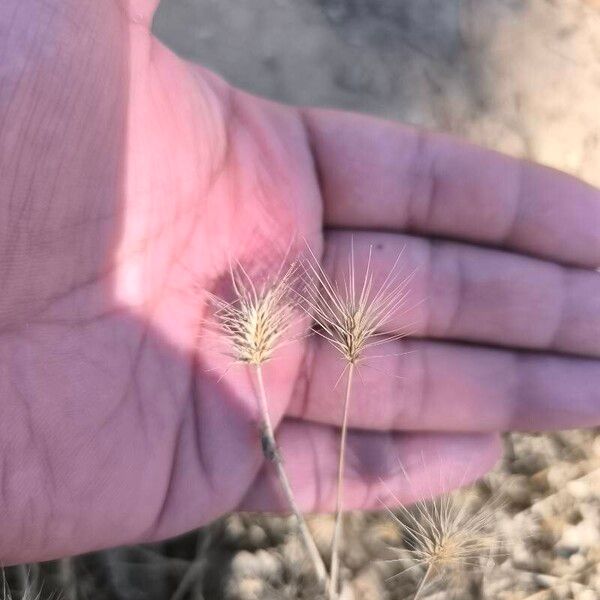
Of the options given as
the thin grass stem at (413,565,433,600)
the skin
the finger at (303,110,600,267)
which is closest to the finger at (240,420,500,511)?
the skin

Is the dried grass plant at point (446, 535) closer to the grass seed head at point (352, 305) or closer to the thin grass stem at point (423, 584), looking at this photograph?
the thin grass stem at point (423, 584)

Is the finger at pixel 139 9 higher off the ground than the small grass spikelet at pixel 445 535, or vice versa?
the finger at pixel 139 9

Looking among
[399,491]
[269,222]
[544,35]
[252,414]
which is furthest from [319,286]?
[544,35]

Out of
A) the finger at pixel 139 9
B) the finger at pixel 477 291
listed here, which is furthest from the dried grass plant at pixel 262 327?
the finger at pixel 139 9

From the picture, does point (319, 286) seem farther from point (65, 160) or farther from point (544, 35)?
point (544, 35)

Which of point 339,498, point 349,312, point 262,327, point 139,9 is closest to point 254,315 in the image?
point 262,327
